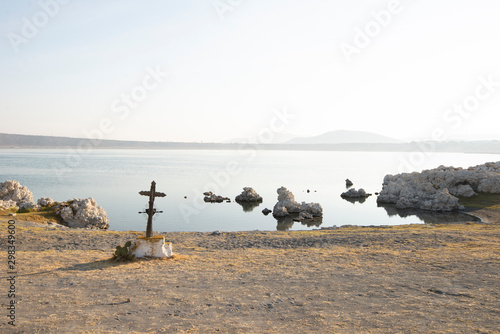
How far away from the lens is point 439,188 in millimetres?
61594

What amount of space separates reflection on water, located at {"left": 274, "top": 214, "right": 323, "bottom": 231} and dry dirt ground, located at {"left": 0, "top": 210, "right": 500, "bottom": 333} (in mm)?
24411

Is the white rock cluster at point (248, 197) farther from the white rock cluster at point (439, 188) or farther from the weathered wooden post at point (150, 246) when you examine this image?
the weathered wooden post at point (150, 246)

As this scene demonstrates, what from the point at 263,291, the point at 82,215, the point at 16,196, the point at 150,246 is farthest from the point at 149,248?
the point at 16,196

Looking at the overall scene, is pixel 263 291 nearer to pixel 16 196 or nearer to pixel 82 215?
pixel 82 215

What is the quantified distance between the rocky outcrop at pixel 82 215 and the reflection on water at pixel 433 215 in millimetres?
40368

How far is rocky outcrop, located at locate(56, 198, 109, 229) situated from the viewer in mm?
36188

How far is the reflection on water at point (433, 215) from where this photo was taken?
4569 cm

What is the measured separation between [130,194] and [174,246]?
166 feet

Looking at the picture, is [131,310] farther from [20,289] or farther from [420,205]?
[420,205]

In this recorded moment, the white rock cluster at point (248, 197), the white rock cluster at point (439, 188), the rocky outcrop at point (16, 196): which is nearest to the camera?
the rocky outcrop at point (16, 196)

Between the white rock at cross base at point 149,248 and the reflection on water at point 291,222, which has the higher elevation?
the white rock at cross base at point 149,248

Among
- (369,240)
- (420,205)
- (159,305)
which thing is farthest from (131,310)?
(420,205)

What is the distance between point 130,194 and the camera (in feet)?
224


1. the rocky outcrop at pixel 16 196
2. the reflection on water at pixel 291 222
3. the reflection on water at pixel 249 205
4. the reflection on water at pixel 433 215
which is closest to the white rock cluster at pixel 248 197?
the reflection on water at pixel 249 205
